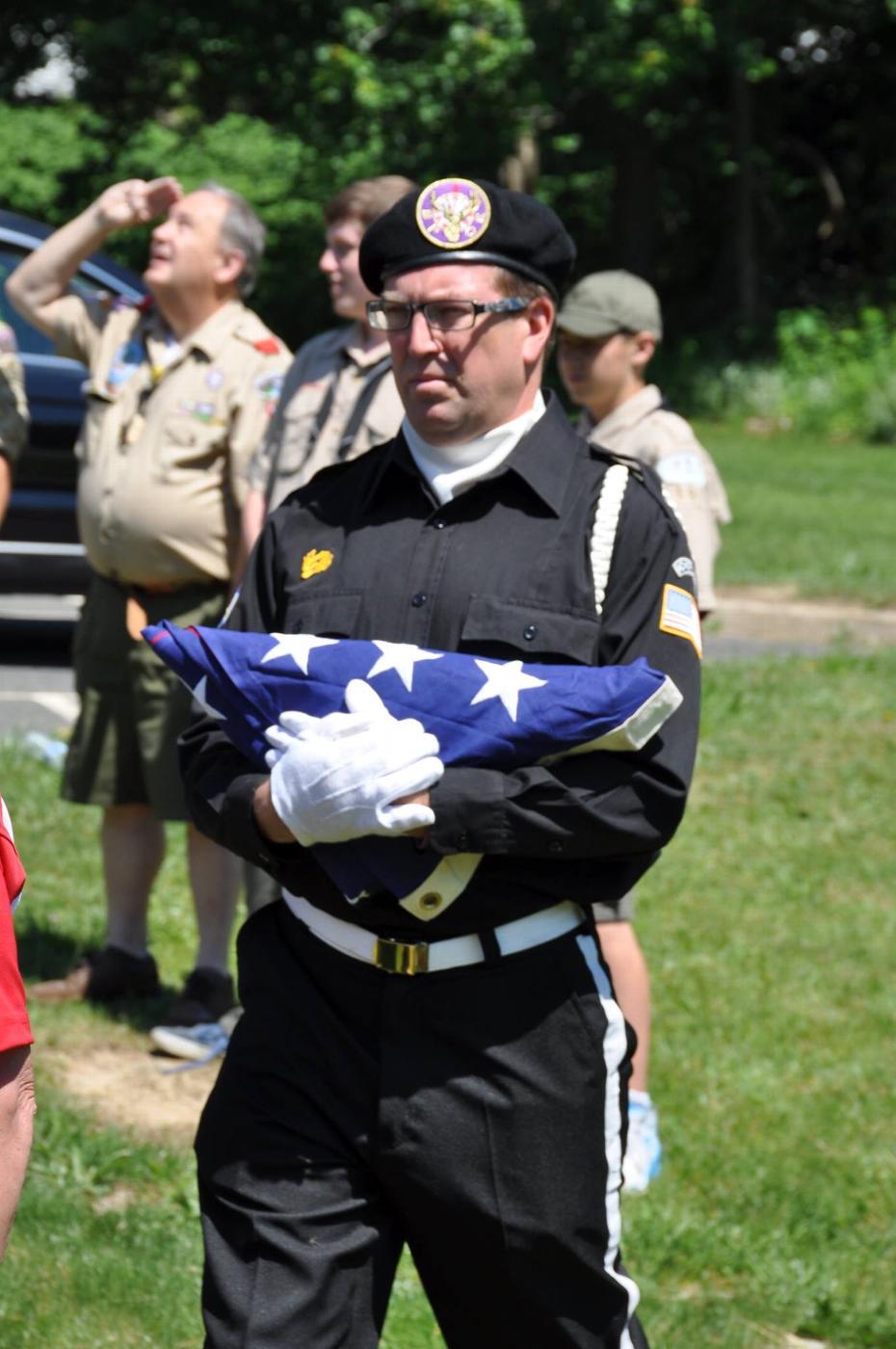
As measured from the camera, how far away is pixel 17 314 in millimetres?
9070

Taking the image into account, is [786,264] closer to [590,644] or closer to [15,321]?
[15,321]

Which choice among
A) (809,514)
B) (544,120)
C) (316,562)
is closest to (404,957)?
(316,562)

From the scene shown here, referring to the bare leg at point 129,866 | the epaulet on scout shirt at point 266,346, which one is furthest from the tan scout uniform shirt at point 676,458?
the bare leg at point 129,866

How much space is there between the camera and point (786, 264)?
31.1m

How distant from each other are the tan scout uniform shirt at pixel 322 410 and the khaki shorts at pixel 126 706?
555mm

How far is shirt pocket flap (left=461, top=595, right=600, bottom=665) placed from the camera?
9.26 ft

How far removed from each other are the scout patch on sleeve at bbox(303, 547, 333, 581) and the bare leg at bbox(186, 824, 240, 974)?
8.58 ft

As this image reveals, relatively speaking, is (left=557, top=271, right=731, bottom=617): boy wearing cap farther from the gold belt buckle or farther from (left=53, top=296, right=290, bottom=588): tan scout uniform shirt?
the gold belt buckle

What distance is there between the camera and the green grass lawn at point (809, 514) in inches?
511

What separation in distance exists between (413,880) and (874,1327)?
6.45ft

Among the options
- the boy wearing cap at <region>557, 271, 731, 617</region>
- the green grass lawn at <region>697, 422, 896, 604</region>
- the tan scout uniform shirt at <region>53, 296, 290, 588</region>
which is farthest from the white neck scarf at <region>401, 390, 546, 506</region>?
the green grass lawn at <region>697, 422, 896, 604</region>

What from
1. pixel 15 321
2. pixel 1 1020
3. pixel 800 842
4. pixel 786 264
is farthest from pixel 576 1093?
pixel 786 264

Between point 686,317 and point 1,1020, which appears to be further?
point 686,317

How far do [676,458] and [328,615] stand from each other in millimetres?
1969
